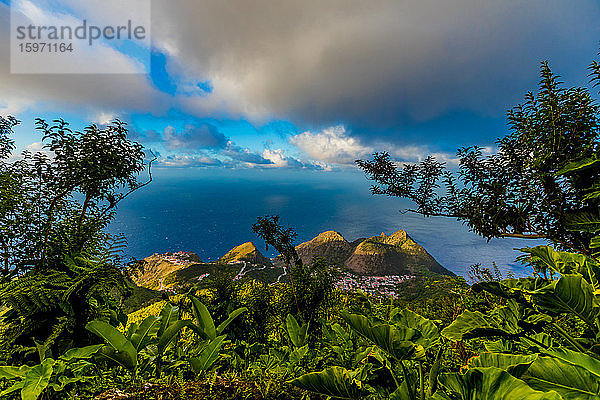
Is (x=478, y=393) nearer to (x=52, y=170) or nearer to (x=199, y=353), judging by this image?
(x=199, y=353)

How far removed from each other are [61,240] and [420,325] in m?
3.31

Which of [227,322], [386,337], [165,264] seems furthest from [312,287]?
[165,264]

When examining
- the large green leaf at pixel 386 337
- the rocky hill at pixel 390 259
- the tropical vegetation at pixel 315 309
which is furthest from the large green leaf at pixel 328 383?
the rocky hill at pixel 390 259

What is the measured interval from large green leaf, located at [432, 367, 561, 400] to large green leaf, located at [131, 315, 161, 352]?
1.43 meters

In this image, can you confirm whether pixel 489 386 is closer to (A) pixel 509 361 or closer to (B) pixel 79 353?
(A) pixel 509 361

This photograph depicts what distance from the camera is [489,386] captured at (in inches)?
24.6

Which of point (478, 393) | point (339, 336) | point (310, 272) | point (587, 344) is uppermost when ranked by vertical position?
point (478, 393)

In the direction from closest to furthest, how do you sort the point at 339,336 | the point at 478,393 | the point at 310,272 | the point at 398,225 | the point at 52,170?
the point at 478,393 → the point at 339,336 → the point at 52,170 → the point at 310,272 → the point at 398,225

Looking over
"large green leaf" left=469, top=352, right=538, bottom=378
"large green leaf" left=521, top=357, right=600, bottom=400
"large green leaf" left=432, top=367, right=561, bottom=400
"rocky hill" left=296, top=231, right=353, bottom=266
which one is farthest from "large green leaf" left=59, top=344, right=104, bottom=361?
"rocky hill" left=296, top=231, right=353, bottom=266

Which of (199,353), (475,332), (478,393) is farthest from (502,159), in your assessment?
(199,353)

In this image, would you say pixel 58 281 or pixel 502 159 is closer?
pixel 58 281

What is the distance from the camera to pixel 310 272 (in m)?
4.54

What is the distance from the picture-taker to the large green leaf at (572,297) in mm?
884

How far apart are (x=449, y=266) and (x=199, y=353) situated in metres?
107
